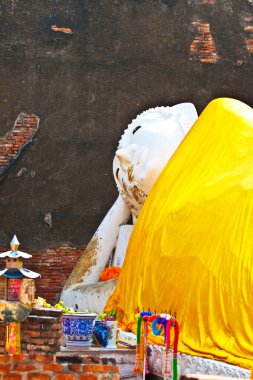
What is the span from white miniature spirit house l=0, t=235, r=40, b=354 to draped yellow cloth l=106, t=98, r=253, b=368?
4.29ft

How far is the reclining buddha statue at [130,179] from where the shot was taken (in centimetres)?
934

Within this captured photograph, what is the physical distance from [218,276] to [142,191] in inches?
103

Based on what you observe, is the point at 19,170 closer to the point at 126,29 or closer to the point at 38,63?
the point at 38,63

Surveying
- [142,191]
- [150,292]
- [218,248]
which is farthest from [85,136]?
[218,248]

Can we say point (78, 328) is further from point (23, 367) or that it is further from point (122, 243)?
point (122, 243)

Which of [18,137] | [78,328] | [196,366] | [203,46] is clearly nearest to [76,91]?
[18,137]

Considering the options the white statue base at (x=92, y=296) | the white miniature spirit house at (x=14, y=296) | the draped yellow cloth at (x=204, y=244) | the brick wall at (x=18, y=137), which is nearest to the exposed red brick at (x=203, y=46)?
the brick wall at (x=18, y=137)

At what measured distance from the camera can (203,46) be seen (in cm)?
1205

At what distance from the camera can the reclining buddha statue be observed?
30.7ft

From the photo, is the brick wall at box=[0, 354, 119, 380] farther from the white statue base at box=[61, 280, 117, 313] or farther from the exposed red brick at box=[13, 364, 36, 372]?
the white statue base at box=[61, 280, 117, 313]

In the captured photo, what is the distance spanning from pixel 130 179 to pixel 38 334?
3831mm

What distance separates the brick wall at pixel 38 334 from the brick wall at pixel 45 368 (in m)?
0.75

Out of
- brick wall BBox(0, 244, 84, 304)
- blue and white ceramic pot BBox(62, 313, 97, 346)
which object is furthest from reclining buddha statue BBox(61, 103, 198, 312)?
blue and white ceramic pot BBox(62, 313, 97, 346)

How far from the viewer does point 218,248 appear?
7051 mm
